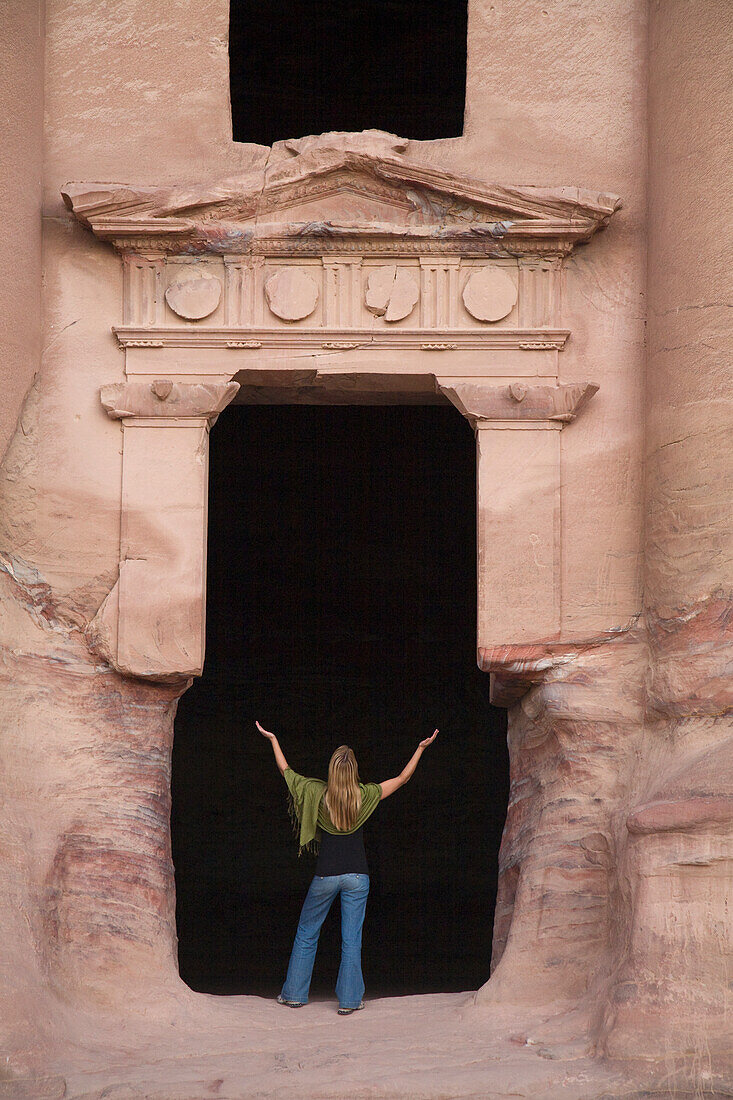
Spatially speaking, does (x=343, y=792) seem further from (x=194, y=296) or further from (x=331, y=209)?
(x=331, y=209)

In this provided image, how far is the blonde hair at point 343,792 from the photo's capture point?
26.2 feet

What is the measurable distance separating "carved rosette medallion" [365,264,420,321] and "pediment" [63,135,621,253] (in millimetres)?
243

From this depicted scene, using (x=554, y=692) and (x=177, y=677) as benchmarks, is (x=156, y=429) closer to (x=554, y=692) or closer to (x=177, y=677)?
(x=177, y=677)

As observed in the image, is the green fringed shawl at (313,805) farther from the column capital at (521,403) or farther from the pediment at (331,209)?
the pediment at (331,209)

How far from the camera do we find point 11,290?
8.06 meters

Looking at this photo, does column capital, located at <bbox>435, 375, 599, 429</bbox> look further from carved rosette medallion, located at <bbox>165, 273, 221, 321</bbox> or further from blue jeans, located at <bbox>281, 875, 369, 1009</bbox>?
Answer: blue jeans, located at <bbox>281, 875, 369, 1009</bbox>

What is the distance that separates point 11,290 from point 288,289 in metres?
1.54

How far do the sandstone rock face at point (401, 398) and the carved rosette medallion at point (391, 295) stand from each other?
0.05ft

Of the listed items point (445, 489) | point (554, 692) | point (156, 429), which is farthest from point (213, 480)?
point (554, 692)

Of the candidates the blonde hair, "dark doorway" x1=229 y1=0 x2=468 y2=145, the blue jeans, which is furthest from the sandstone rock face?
"dark doorway" x1=229 y1=0 x2=468 y2=145

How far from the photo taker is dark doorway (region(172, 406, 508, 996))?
13.9 metres

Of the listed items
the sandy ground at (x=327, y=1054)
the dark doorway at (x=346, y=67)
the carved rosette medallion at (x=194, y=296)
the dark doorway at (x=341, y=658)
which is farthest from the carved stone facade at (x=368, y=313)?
the dark doorway at (x=341, y=658)

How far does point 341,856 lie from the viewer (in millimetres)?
8008

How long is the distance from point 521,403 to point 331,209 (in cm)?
158
